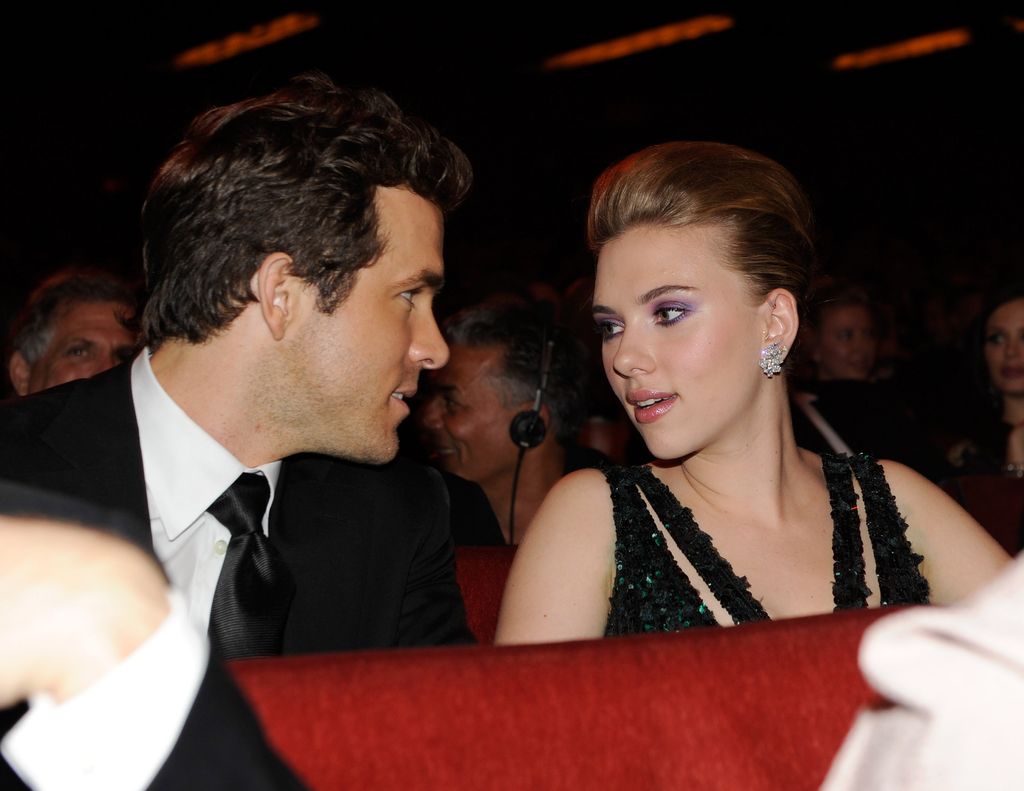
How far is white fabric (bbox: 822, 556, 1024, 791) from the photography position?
1.76ft

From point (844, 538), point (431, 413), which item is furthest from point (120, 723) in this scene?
point (431, 413)

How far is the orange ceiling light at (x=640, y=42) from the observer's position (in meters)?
11.7

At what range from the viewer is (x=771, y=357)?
2205mm

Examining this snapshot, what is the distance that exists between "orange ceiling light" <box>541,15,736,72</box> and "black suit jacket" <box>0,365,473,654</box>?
985 cm

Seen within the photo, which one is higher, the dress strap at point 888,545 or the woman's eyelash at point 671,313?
the woman's eyelash at point 671,313

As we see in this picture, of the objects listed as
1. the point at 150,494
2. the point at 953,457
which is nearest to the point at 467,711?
the point at 150,494

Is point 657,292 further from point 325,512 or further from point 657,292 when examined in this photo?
point 325,512

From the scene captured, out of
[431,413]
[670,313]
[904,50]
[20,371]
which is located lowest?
[431,413]

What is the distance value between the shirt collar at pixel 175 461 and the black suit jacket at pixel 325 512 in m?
0.04

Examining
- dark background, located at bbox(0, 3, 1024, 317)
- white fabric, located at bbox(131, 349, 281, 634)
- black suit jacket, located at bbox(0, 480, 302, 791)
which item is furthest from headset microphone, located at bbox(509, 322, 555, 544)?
dark background, located at bbox(0, 3, 1024, 317)

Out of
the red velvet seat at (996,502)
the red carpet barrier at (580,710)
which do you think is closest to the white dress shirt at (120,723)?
the red carpet barrier at (580,710)

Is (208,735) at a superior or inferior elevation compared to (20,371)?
superior

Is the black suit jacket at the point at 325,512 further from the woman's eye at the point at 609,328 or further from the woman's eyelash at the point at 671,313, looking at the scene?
the woman's eyelash at the point at 671,313

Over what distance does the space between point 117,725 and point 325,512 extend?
1.62 metres
